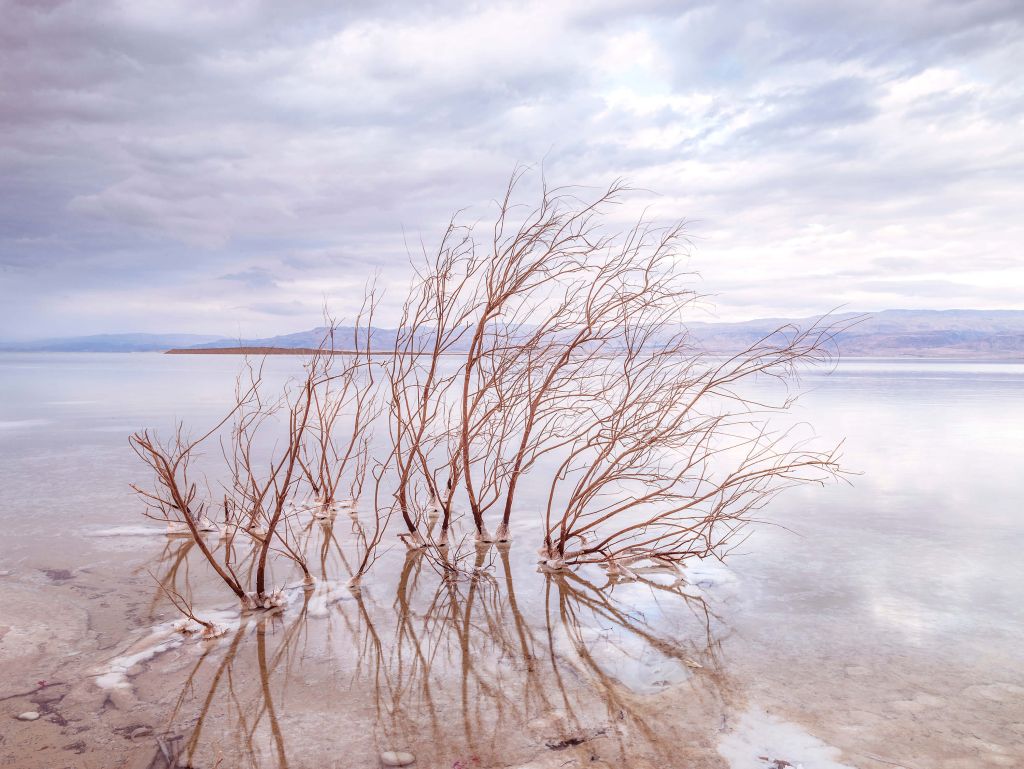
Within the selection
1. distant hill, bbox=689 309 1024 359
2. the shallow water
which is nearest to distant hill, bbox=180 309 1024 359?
distant hill, bbox=689 309 1024 359

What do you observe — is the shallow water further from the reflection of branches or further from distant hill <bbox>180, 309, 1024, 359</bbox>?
distant hill <bbox>180, 309, 1024, 359</bbox>

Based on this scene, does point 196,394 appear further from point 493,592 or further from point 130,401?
point 493,592

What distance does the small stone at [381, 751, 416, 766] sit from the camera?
2877 millimetres

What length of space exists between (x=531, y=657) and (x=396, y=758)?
1167mm

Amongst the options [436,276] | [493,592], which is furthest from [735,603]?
[436,276]

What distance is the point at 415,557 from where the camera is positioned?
589 centimetres

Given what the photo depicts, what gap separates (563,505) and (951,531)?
12.1 feet

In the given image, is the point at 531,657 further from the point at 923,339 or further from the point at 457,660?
the point at 923,339

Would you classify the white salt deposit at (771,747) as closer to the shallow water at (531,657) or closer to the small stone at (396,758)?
the shallow water at (531,657)

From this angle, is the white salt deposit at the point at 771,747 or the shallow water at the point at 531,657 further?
the shallow water at the point at 531,657

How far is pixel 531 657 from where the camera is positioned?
3.92m

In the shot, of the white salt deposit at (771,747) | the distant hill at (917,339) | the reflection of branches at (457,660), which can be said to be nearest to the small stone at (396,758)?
the reflection of branches at (457,660)

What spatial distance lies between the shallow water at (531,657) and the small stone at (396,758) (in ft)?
0.14

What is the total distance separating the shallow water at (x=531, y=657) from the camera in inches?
119
